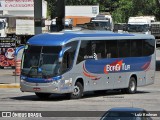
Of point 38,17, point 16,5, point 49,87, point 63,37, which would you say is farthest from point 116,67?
point 16,5

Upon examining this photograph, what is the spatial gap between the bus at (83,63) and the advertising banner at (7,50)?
16370 millimetres

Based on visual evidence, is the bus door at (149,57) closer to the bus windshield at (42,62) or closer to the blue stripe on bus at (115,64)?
the blue stripe on bus at (115,64)

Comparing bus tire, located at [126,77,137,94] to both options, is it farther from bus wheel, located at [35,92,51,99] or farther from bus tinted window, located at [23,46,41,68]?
bus tinted window, located at [23,46,41,68]

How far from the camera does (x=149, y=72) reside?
3070 centimetres

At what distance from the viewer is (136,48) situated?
29547mm

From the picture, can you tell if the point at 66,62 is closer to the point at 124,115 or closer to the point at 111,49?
the point at 111,49

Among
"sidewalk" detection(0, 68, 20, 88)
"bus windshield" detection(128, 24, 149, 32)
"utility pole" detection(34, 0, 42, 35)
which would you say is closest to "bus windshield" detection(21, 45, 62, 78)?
"sidewalk" detection(0, 68, 20, 88)

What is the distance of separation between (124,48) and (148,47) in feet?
7.10

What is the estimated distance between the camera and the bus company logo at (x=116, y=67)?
90.9 ft

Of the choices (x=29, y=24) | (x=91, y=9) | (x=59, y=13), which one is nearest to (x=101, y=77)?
(x=59, y=13)

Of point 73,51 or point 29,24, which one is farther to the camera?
point 29,24

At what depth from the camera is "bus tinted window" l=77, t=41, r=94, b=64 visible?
85.1 feet

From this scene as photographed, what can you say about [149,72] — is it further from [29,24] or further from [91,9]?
[91,9]

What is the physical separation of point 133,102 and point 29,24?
4493cm
